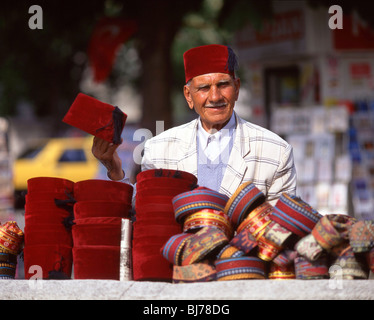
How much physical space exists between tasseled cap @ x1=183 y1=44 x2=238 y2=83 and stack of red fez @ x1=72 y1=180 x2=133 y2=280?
0.80 metres

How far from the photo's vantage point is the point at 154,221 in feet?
→ 10.1

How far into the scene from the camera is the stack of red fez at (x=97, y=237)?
3.11m

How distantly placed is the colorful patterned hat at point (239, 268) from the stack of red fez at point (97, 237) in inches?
20.1

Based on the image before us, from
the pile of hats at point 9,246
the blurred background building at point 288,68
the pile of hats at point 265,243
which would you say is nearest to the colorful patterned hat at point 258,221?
the pile of hats at point 265,243

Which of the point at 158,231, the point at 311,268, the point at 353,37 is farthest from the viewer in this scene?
the point at 353,37

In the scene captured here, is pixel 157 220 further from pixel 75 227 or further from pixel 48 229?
pixel 48 229

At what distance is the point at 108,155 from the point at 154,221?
1.67 feet

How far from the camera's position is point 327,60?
11.1m

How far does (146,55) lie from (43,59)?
14103mm

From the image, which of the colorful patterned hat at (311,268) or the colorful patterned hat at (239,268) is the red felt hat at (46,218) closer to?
the colorful patterned hat at (239,268)

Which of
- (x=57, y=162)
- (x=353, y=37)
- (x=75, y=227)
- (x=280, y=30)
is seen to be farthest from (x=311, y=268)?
(x=57, y=162)

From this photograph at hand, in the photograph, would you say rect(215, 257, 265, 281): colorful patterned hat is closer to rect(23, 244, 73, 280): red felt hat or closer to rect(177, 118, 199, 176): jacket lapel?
rect(23, 244, 73, 280): red felt hat

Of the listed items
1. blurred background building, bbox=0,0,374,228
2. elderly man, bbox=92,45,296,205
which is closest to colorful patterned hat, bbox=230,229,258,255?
elderly man, bbox=92,45,296,205
